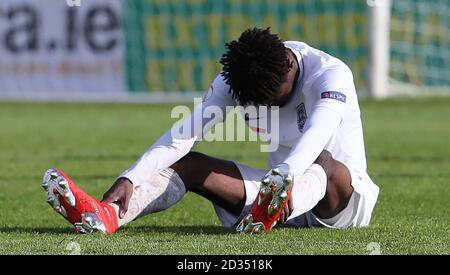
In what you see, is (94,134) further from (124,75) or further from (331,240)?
(331,240)

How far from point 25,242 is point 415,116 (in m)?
11.6

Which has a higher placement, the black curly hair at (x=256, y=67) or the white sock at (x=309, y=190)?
the black curly hair at (x=256, y=67)

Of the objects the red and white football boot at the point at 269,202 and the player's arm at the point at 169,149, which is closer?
the red and white football boot at the point at 269,202

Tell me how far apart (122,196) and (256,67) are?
1.00m

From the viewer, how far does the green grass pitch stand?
5535 mm

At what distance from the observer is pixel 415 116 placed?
16.6 m

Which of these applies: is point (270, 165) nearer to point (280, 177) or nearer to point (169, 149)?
point (169, 149)

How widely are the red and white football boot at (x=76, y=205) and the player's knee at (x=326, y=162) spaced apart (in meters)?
1.11

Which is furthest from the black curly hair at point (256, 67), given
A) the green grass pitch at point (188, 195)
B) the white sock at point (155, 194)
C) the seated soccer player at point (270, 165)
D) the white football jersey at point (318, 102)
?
the green grass pitch at point (188, 195)

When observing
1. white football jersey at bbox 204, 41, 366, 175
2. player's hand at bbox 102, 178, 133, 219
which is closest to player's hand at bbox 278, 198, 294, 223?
white football jersey at bbox 204, 41, 366, 175

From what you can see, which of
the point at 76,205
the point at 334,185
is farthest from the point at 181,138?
the point at 334,185

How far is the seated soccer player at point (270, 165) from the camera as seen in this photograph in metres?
5.70

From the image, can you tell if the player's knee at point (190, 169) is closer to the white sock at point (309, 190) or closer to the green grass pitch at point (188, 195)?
the green grass pitch at point (188, 195)

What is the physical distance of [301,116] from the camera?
6.15m
